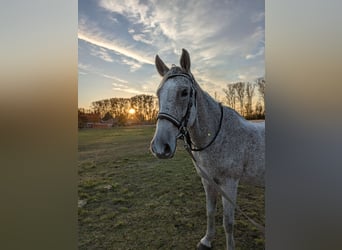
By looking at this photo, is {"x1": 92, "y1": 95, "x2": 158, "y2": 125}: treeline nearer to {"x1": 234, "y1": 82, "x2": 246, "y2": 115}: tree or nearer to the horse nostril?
the horse nostril

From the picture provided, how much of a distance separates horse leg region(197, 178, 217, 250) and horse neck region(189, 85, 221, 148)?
9.2 inches

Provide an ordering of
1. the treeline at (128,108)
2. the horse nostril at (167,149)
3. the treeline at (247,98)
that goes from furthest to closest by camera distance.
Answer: the treeline at (128,108), the treeline at (247,98), the horse nostril at (167,149)

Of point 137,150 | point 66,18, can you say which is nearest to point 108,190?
point 137,150

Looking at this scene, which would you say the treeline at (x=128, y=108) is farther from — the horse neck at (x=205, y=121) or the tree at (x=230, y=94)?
the tree at (x=230, y=94)

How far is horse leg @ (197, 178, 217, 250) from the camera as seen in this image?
3.87 ft

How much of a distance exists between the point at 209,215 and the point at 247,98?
647mm

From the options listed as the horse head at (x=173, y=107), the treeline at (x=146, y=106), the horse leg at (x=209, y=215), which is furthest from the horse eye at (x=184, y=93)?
the horse leg at (x=209, y=215)


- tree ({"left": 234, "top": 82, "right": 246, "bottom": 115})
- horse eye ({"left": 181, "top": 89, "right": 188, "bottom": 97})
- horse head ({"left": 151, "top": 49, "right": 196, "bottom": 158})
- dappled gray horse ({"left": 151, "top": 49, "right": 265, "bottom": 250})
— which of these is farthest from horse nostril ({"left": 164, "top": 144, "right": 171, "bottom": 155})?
tree ({"left": 234, "top": 82, "right": 246, "bottom": 115})

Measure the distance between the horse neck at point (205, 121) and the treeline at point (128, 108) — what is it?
0.24m

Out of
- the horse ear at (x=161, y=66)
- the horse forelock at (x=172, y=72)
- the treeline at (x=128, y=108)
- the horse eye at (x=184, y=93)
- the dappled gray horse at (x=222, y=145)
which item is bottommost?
the dappled gray horse at (x=222, y=145)

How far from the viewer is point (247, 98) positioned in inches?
44.0

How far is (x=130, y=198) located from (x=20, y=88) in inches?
30.7

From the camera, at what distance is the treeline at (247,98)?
1.09 meters

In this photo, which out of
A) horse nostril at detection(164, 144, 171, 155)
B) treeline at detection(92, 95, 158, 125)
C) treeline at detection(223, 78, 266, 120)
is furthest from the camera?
treeline at detection(92, 95, 158, 125)
